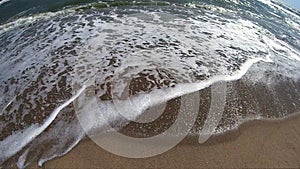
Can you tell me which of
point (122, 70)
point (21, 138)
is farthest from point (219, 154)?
point (21, 138)

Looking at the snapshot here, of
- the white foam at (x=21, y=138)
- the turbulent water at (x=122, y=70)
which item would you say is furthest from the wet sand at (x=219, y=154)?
the white foam at (x=21, y=138)

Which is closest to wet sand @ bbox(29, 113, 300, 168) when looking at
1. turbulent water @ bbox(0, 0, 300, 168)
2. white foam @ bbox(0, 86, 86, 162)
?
turbulent water @ bbox(0, 0, 300, 168)

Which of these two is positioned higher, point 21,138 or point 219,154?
point 219,154

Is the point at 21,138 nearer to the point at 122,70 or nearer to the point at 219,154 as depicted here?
the point at 122,70

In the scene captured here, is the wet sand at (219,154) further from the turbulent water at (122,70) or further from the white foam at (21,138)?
the white foam at (21,138)

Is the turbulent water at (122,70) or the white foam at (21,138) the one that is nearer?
the white foam at (21,138)

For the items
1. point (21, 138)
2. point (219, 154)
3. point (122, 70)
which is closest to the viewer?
point (219, 154)

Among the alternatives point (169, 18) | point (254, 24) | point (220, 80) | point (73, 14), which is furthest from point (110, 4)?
point (220, 80)

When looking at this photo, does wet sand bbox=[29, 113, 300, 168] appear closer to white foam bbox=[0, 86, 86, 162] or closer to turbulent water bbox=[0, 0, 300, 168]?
turbulent water bbox=[0, 0, 300, 168]
